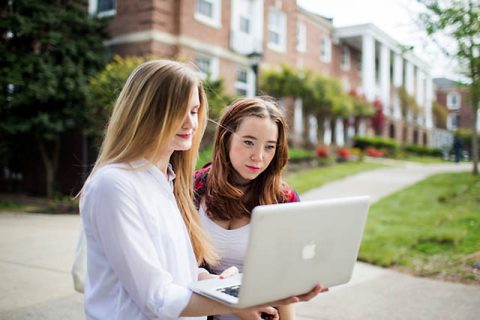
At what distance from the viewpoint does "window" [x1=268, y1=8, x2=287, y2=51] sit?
1791 centimetres

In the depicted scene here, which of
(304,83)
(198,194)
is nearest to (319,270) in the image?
(198,194)

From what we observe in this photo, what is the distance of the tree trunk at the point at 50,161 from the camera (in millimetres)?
12477

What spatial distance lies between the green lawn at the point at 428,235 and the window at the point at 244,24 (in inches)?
370

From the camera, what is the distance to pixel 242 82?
53.4 feet

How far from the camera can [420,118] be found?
3928cm

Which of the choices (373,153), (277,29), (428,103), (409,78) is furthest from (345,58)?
(428,103)

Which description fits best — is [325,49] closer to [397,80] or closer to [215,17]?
[397,80]

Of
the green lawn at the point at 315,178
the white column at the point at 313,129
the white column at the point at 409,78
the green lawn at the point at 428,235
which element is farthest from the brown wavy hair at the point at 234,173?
the white column at the point at 409,78

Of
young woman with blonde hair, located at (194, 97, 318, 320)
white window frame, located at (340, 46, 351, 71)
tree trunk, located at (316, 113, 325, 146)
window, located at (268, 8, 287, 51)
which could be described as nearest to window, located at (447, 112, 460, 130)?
white window frame, located at (340, 46, 351, 71)

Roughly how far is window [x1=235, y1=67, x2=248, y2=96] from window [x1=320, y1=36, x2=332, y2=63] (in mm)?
9951

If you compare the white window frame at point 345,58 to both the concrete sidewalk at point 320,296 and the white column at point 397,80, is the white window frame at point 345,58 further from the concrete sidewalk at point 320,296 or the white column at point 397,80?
the concrete sidewalk at point 320,296

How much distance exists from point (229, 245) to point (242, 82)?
47.5ft

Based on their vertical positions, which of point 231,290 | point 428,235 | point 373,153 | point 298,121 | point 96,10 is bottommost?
point 428,235

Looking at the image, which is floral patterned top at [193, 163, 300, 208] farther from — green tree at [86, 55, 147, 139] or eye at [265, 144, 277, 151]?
green tree at [86, 55, 147, 139]
